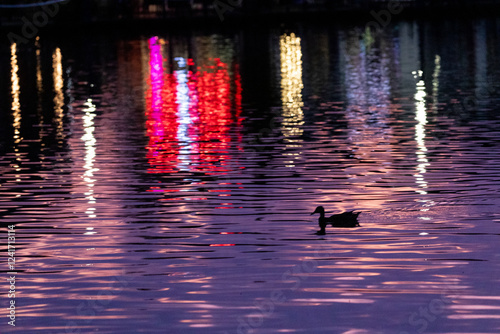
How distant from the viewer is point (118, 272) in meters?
16.4

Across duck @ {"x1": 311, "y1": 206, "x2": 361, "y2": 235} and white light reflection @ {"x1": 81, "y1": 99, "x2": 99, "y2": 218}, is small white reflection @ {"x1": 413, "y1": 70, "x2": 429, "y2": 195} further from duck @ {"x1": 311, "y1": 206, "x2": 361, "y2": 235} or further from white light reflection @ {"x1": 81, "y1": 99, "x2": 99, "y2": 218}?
white light reflection @ {"x1": 81, "y1": 99, "x2": 99, "y2": 218}

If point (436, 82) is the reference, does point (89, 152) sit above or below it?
below

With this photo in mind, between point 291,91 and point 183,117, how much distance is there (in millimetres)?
9695

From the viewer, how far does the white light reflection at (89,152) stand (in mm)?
22406

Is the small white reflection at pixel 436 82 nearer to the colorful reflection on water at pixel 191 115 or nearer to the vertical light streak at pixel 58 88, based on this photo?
the colorful reflection on water at pixel 191 115

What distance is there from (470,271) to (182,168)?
1156 cm

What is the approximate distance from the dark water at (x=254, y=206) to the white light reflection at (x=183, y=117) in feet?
0.41

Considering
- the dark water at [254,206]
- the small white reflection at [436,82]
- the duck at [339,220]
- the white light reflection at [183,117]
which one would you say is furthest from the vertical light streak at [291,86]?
the duck at [339,220]

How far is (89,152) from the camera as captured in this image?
2939cm

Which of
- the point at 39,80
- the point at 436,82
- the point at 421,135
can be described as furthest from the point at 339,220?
the point at 39,80

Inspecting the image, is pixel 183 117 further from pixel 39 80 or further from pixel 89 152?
pixel 39 80

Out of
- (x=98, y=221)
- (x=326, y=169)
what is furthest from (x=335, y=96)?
(x=98, y=221)

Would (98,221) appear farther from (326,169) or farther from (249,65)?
(249,65)

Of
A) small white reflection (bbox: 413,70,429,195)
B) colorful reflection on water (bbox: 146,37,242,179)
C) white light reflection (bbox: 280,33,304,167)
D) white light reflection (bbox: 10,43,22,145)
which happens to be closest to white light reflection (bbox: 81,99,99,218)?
colorful reflection on water (bbox: 146,37,242,179)
